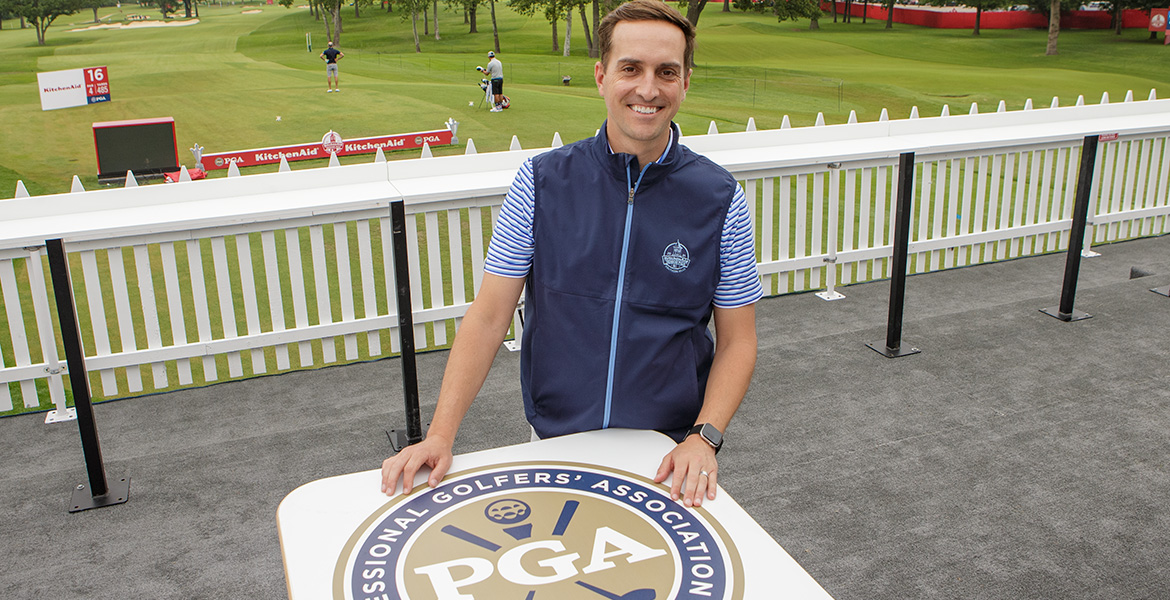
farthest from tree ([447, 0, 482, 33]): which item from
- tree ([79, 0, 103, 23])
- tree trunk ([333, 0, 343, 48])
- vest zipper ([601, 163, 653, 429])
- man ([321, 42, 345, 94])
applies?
vest zipper ([601, 163, 653, 429])

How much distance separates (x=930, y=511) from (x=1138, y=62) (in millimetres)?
33329

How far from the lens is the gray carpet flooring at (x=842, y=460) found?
2762mm

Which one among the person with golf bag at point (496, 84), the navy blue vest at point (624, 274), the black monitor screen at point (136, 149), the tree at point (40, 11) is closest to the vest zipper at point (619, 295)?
the navy blue vest at point (624, 274)

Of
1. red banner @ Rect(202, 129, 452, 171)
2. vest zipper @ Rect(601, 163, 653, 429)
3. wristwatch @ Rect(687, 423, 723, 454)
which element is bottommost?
red banner @ Rect(202, 129, 452, 171)

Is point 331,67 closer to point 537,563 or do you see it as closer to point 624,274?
point 624,274

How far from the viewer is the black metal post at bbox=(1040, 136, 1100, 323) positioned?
15.0 feet

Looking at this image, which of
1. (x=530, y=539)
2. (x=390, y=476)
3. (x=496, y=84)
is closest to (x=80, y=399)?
(x=390, y=476)

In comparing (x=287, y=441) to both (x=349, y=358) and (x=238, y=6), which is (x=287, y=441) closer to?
(x=349, y=358)

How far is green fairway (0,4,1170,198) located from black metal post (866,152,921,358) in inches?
638

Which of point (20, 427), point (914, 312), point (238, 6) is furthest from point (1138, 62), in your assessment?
point (238, 6)

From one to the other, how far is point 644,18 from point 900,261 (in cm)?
322

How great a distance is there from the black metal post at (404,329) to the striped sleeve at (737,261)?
1.87 meters

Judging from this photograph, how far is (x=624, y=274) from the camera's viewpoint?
65.9 inches

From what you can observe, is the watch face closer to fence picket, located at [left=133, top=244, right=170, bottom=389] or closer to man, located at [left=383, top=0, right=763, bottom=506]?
man, located at [left=383, top=0, right=763, bottom=506]
